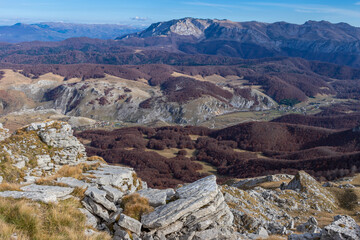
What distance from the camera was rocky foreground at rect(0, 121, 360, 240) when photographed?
16516mm

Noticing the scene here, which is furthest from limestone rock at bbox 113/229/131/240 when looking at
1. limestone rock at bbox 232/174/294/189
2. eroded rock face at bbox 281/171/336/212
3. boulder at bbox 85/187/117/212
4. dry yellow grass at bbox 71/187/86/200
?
limestone rock at bbox 232/174/294/189

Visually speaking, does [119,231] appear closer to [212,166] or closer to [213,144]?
[212,166]

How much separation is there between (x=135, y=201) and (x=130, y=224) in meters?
2.60

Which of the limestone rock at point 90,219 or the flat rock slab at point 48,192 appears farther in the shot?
the limestone rock at point 90,219

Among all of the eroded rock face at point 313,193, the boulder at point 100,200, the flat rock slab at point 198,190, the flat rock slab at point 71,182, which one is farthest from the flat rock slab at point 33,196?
the eroded rock face at point 313,193

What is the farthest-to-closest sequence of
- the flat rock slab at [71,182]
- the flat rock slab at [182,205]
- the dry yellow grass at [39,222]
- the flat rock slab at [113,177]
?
the flat rock slab at [113,177] → the flat rock slab at [71,182] → the flat rock slab at [182,205] → the dry yellow grass at [39,222]

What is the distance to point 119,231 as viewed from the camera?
1567 cm

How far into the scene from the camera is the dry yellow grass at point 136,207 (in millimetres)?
17547

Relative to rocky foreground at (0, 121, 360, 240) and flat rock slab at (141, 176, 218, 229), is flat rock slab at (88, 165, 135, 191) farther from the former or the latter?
flat rock slab at (141, 176, 218, 229)

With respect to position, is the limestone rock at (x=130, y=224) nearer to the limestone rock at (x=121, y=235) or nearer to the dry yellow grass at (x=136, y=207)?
the limestone rock at (x=121, y=235)

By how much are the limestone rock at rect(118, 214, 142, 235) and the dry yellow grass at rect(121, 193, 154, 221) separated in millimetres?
975

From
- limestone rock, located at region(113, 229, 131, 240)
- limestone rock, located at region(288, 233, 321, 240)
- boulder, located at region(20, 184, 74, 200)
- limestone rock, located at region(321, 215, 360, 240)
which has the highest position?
boulder, located at region(20, 184, 74, 200)

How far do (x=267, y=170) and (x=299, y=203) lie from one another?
81.7 meters

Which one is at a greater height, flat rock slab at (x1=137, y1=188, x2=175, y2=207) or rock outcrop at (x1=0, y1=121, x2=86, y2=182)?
flat rock slab at (x1=137, y1=188, x2=175, y2=207)
